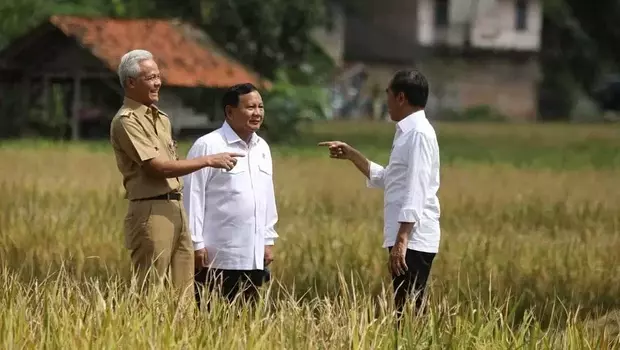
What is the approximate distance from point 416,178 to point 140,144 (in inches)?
47.8

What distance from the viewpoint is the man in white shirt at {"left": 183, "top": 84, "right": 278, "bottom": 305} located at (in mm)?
6215

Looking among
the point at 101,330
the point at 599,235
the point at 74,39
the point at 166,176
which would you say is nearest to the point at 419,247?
the point at 166,176

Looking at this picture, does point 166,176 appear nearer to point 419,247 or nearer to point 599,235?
point 419,247

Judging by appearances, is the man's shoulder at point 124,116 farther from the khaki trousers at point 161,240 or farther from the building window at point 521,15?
the building window at point 521,15

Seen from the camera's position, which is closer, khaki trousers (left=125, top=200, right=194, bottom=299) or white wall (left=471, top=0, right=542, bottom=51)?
khaki trousers (left=125, top=200, right=194, bottom=299)

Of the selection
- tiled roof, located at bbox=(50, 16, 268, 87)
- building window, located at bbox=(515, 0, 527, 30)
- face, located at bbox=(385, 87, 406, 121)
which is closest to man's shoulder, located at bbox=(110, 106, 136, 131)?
face, located at bbox=(385, 87, 406, 121)

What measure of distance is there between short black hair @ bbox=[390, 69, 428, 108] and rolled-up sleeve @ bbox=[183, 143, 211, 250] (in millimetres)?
903

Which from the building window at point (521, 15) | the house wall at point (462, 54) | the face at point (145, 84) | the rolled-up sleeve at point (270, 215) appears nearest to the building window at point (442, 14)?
the house wall at point (462, 54)

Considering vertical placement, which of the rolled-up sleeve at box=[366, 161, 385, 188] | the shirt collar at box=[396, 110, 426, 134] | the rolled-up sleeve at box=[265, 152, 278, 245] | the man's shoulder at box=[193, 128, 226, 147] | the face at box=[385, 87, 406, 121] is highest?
the face at box=[385, 87, 406, 121]

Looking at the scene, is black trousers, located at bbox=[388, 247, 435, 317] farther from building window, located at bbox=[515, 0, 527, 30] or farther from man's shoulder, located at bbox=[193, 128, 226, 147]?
building window, located at bbox=[515, 0, 527, 30]

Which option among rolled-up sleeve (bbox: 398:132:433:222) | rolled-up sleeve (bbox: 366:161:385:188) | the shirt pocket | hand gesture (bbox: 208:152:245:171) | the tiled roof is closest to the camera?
hand gesture (bbox: 208:152:245:171)

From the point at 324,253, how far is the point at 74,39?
2354cm

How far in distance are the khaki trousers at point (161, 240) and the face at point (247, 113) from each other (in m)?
0.45

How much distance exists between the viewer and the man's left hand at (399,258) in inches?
240
